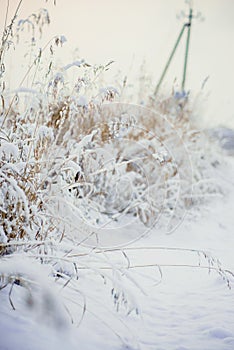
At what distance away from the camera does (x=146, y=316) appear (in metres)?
1.41

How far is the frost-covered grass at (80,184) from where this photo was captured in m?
1.21

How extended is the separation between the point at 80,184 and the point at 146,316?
62 cm

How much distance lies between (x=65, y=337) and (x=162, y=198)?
2.38m

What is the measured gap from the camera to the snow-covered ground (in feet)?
3.44

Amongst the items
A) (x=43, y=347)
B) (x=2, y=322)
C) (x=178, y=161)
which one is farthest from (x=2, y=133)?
(x=178, y=161)

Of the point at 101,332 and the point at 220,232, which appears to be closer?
the point at 101,332

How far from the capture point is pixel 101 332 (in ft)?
3.91

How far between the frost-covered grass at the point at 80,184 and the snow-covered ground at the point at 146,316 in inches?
1.0

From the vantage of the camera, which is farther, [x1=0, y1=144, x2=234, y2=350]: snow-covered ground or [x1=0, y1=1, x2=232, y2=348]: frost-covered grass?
[x1=0, y1=1, x2=232, y2=348]: frost-covered grass

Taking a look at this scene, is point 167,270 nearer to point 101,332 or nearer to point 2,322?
point 101,332

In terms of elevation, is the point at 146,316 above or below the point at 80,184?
below

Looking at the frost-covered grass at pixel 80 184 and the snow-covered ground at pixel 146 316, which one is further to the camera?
the frost-covered grass at pixel 80 184

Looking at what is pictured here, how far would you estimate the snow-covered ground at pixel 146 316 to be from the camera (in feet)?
3.44

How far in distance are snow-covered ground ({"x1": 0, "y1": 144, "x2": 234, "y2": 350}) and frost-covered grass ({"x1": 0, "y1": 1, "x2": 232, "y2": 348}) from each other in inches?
1.0
